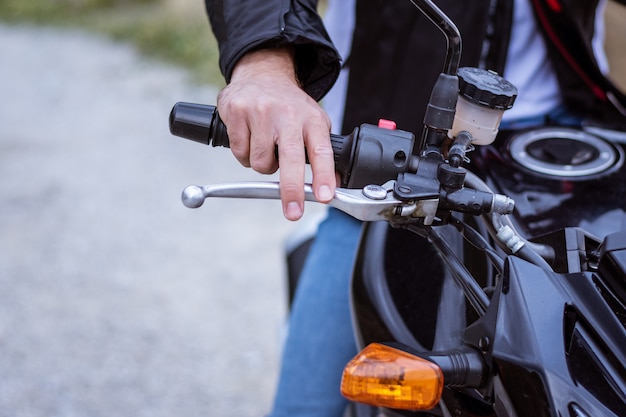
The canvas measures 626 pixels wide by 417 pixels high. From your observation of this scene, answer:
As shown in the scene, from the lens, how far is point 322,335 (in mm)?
1427

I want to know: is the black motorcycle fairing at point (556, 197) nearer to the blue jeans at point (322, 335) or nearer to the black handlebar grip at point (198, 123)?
the blue jeans at point (322, 335)

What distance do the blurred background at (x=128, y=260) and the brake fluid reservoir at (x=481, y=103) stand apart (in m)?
0.95

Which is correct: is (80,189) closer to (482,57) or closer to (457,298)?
(482,57)

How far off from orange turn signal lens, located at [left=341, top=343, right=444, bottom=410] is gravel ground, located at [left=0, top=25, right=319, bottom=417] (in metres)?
1.21

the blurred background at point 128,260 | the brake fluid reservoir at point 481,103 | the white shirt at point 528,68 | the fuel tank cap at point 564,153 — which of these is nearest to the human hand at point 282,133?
the brake fluid reservoir at point 481,103

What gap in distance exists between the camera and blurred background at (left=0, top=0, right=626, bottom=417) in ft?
8.24

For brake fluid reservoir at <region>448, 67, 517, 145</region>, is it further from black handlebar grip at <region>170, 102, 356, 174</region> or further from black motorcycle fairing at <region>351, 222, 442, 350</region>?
black motorcycle fairing at <region>351, 222, 442, 350</region>

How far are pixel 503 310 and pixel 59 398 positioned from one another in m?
2.10

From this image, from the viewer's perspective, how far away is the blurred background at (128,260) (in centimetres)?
251

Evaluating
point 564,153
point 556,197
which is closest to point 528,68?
point 564,153

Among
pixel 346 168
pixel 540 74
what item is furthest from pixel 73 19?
pixel 346 168

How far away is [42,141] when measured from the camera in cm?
423

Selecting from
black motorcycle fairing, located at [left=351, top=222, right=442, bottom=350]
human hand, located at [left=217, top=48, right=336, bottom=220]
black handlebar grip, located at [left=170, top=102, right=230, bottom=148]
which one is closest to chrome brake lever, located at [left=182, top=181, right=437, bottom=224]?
human hand, located at [left=217, top=48, right=336, bottom=220]

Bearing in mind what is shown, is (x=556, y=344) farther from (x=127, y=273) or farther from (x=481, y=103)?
(x=127, y=273)
